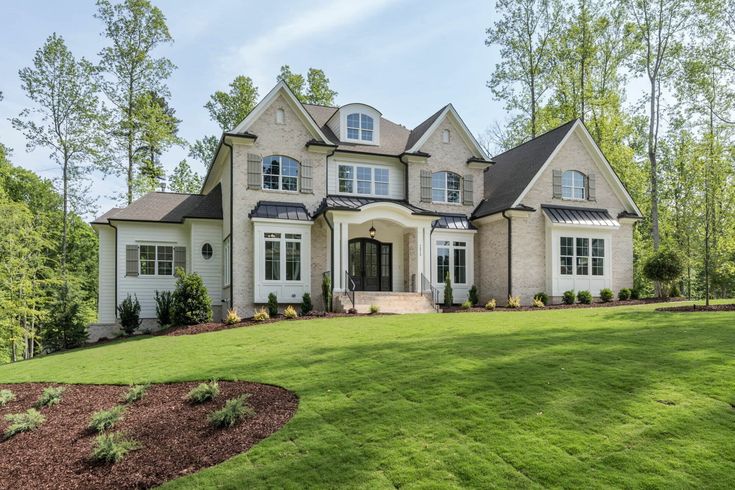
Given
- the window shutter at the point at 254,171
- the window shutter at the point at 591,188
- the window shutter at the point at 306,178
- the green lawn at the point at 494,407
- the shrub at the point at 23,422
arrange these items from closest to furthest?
1. the green lawn at the point at 494,407
2. the shrub at the point at 23,422
3. the window shutter at the point at 254,171
4. the window shutter at the point at 306,178
5. the window shutter at the point at 591,188

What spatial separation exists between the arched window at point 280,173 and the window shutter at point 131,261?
6217 mm

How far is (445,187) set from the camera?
24203mm

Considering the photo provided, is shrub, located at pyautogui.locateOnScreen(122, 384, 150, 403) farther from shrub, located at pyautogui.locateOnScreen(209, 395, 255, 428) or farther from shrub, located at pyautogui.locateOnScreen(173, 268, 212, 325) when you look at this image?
shrub, located at pyautogui.locateOnScreen(173, 268, 212, 325)

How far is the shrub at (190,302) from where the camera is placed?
60.0 feet

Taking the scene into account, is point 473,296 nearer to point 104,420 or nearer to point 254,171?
point 254,171

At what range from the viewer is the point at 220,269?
73.4 ft

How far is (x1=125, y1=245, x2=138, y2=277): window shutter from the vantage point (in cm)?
2181

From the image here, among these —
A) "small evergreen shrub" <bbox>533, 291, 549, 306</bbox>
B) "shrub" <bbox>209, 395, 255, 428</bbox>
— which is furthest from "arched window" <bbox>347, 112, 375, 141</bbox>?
"shrub" <bbox>209, 395, 255, 428</bbox>

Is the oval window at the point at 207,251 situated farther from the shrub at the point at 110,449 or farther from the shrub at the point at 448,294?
the shrub at the point at 110,449

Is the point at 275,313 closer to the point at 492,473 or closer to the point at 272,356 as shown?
the point at 272,356

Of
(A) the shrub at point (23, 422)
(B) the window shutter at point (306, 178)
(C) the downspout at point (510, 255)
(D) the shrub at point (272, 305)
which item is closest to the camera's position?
(A) the shrub at point (23, 422)

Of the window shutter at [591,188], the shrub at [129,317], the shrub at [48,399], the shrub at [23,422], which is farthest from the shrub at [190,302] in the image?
the window shutter at [591,188]

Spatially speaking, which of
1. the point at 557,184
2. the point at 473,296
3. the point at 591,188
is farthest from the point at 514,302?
the point at 591,188

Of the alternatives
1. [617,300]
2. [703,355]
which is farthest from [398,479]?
[617,300]
